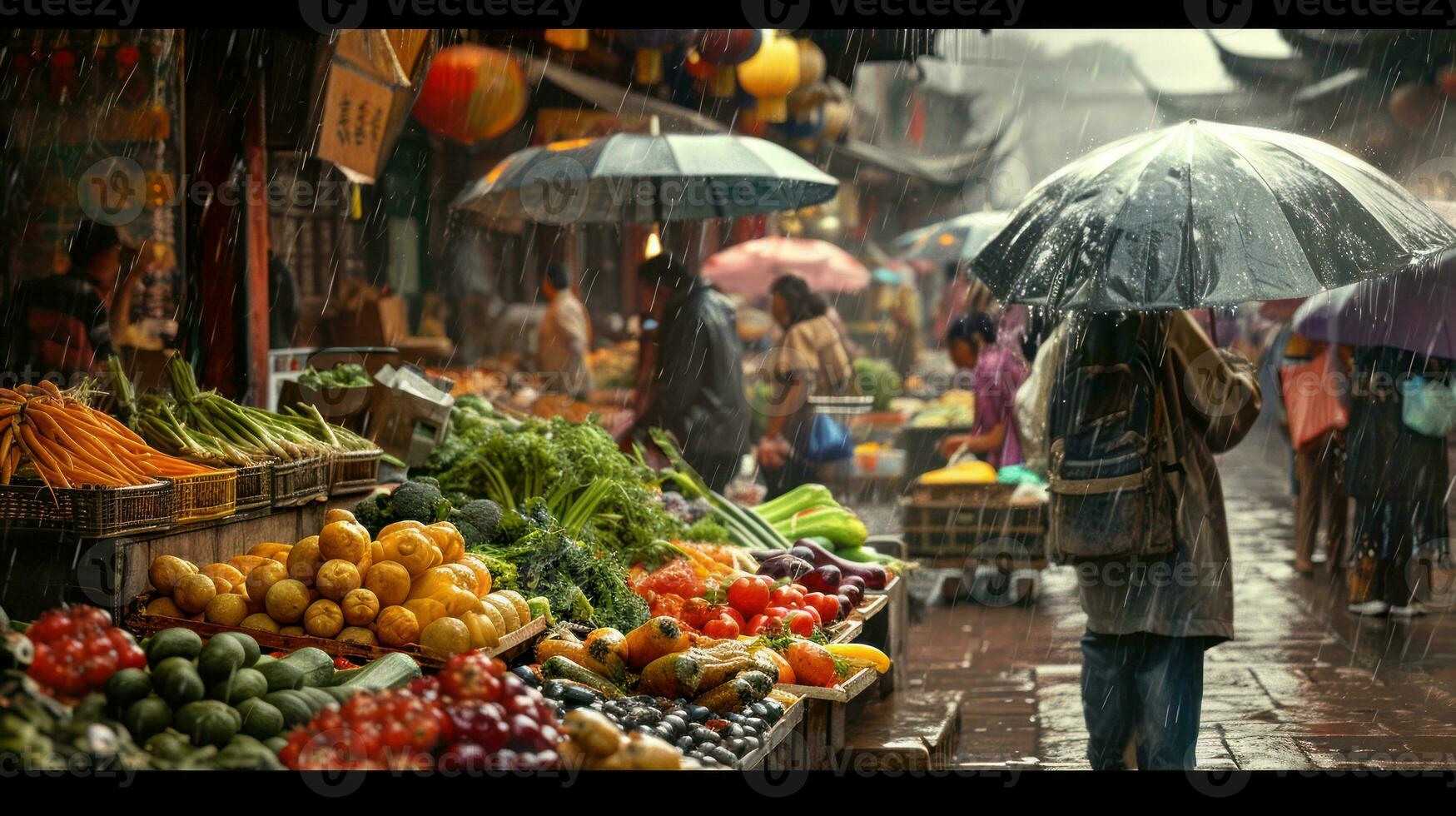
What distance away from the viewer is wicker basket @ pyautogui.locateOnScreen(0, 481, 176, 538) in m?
3.97

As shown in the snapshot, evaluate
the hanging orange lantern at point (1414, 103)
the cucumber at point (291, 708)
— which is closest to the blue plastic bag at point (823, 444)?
the cucumber at point (291, 708)

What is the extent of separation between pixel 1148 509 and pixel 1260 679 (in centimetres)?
296

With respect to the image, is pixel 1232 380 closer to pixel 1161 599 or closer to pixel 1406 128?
pixel 1161 599

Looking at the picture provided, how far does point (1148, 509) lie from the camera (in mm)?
4898

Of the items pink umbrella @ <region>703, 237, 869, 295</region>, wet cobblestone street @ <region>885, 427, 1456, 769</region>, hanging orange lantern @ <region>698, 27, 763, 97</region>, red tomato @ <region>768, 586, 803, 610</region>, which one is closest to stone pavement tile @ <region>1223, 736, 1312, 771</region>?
wet cobblestone street @ <region>885, 427, 1456, 769</region>

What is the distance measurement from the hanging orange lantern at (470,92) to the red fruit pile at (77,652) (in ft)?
22.0

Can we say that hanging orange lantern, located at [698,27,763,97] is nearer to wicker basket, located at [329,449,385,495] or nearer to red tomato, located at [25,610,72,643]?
wicker basket, located at [329,449,385,495]

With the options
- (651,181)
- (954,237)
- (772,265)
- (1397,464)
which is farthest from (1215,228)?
(772,265)

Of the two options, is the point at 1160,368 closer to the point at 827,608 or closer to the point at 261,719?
the point at 827,608

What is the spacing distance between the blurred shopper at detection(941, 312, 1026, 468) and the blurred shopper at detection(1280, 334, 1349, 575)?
2.03m

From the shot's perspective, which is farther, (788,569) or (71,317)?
(71,317)

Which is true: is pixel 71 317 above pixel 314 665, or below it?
above

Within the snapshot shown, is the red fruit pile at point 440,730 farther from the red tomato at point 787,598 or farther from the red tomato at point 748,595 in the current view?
the red tomato at point 787,598

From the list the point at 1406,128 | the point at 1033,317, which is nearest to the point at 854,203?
the point at 1406,128
